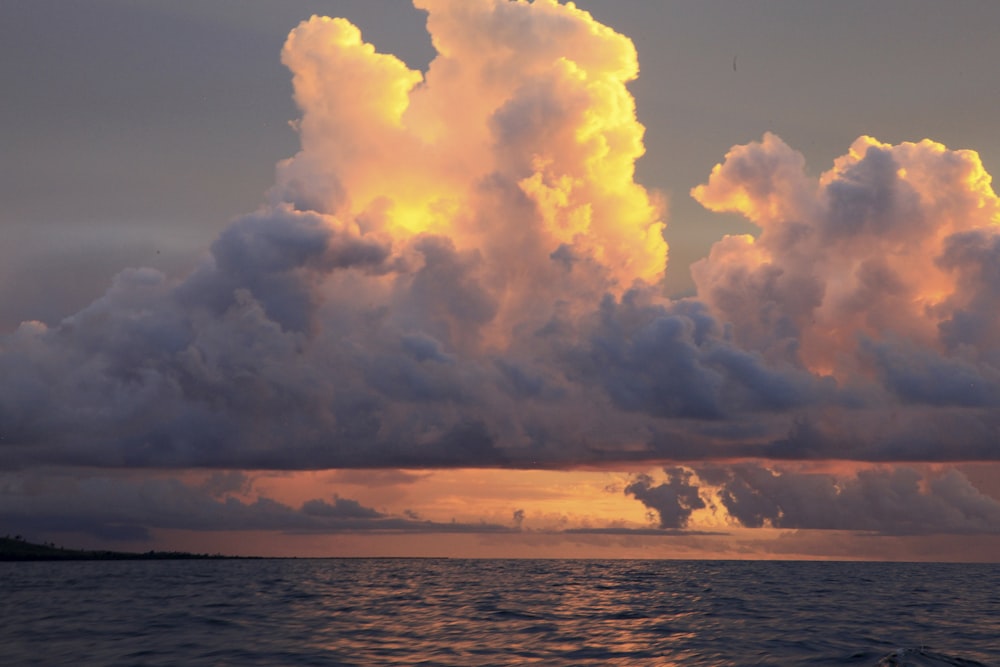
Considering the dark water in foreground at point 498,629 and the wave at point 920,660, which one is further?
the dark water in foreground at point 498,629

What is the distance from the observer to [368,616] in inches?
3199

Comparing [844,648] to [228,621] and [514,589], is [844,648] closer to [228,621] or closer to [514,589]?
[228,621]

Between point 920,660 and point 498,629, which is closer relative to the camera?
point 920,660

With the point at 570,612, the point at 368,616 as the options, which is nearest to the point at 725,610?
the point at 570,612

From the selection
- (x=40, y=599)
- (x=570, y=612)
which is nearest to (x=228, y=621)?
(x=570, y=612)

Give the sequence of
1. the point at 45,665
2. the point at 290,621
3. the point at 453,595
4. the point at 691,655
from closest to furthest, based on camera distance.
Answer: the point at 45,665 < the point at 691,655 < the point at 290,621 < the point at 453,595

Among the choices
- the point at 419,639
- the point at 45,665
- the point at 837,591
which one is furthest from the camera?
the point at 837,591

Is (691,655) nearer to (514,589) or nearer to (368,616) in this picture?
(368,616)

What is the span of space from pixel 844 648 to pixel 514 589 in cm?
6901

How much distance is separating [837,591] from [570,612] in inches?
2070

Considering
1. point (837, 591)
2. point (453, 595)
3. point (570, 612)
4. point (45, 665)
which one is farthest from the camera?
point (837, 591)

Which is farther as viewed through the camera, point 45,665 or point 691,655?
point 691,655

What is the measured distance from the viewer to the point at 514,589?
411 ft

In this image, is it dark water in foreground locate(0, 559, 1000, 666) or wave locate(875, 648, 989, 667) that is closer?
wave locate(875, 648, 989, 667)
